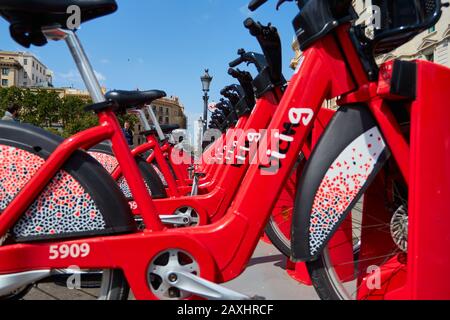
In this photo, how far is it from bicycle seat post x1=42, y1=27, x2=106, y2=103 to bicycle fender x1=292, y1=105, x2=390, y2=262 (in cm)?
105

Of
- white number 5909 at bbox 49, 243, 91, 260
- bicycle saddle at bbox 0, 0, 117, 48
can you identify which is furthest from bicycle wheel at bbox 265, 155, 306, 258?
bicycle saddle at bbox 0, 0, 117, 48

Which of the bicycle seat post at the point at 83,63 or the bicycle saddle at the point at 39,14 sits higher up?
the bicycle saddle at the point at 39,14

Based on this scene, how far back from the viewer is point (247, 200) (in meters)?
1.77

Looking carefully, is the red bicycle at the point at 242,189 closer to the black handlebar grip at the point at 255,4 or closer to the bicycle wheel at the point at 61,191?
the bicycle wheel at the point at 61,191

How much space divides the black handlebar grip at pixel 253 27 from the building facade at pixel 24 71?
77.7 meters

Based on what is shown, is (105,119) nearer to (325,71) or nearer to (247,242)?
(247,242)

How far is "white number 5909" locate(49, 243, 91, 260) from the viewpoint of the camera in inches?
63.3

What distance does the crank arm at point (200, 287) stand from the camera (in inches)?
62.2

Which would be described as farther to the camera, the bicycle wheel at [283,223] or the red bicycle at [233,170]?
the bicycle wheel at [283,223]

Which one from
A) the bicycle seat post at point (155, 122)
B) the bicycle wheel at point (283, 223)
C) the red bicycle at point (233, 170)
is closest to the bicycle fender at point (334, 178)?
the red bicycle at point (233, 170)

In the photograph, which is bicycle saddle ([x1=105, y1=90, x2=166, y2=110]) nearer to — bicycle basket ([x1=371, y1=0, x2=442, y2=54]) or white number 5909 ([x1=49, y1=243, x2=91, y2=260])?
white number 5909 ([x1=49, y1=243, x2=91, y2=260])

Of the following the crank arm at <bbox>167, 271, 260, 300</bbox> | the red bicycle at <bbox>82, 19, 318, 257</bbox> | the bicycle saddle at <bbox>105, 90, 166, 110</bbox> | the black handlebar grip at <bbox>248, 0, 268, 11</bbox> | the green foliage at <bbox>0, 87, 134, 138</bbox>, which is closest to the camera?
the crank arm at <bbox>167, 271, 260, 300</bbox>
